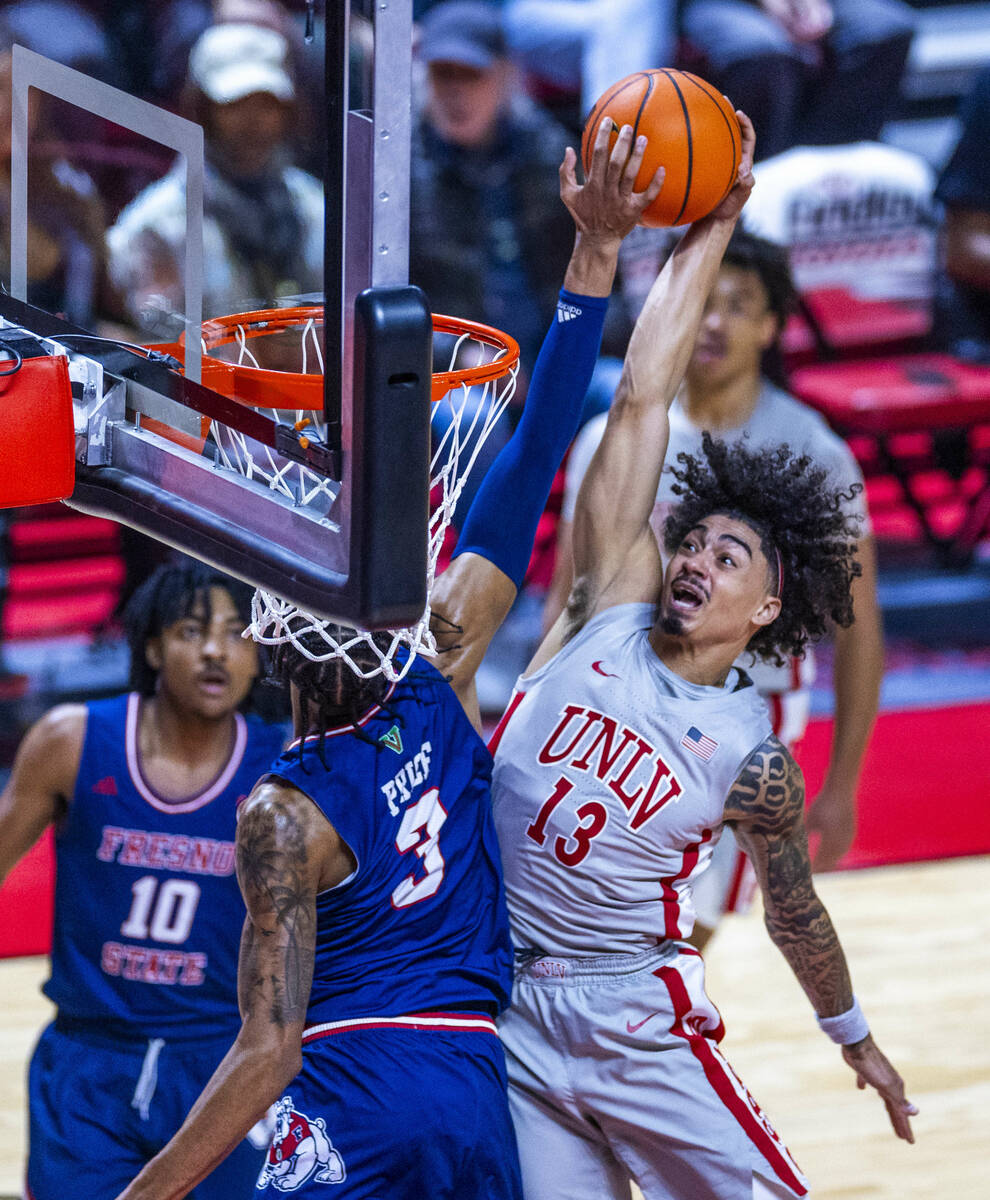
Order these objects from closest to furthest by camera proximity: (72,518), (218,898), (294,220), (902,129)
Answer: (218,898), (294,220), (72,518), (902,129)

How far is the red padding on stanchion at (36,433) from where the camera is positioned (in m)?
2.29

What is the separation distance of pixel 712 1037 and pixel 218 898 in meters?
1.12

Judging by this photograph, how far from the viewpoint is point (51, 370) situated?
2.34 m

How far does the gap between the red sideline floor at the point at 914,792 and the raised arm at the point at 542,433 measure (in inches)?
115

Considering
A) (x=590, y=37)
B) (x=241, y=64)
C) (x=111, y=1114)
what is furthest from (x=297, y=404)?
(x=590, y=37)

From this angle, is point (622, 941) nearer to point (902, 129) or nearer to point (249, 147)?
point (249, 147)

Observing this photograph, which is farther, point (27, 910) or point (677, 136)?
point (27, 910)

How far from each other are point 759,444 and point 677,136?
1303mm

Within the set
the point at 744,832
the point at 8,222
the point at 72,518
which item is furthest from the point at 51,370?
the point at 72,518

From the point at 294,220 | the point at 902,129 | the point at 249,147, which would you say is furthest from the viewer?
the point at 902,129

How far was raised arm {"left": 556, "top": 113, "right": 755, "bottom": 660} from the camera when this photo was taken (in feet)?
9.52

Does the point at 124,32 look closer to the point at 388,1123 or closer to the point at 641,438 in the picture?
the point at 641,438

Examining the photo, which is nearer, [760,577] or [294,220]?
[760,577]

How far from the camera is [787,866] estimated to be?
2.75 meters
